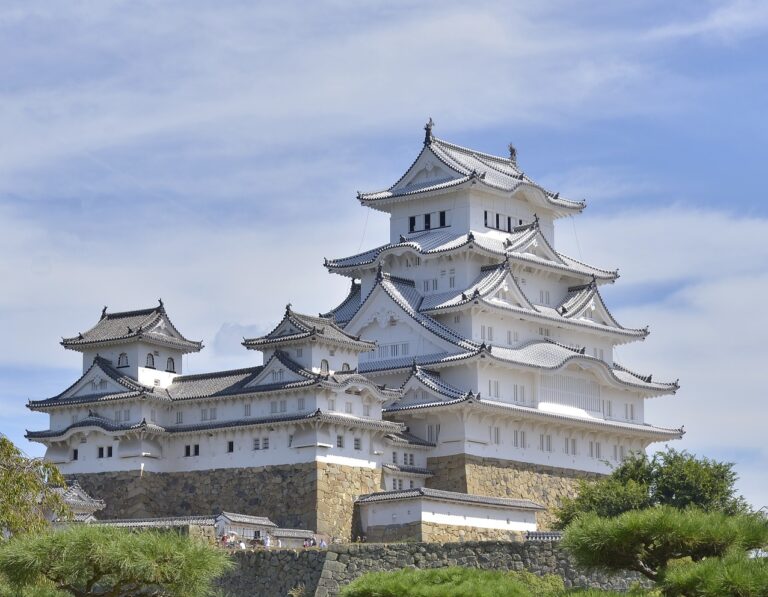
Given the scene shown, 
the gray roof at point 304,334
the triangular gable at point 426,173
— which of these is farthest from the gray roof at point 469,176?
the gray roof at point 304,334

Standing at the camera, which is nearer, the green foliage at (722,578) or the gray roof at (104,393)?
the green foliage at (722,578)

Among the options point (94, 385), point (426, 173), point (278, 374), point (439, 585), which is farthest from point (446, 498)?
point (439, 585)

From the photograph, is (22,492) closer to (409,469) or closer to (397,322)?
(409,469)

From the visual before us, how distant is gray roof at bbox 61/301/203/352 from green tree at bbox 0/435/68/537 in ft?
106

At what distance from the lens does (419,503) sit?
64.8 m

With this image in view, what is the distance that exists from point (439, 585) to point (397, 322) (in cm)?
4198

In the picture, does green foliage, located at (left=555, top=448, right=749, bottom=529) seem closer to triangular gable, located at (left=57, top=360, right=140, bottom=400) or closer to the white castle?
the white castle

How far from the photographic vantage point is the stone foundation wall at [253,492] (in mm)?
66875

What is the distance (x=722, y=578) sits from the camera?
32.0 m

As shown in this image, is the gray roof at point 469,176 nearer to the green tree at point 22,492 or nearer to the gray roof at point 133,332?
the gray roof at point 133,332

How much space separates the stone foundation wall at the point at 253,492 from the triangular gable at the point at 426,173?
60.9ft

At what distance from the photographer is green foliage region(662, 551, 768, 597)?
31.8 m

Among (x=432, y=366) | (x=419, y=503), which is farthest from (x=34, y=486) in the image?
(x=432, y=366)

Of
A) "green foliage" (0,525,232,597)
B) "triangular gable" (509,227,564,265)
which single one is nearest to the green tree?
"green foliage" (0,525,232,597)
